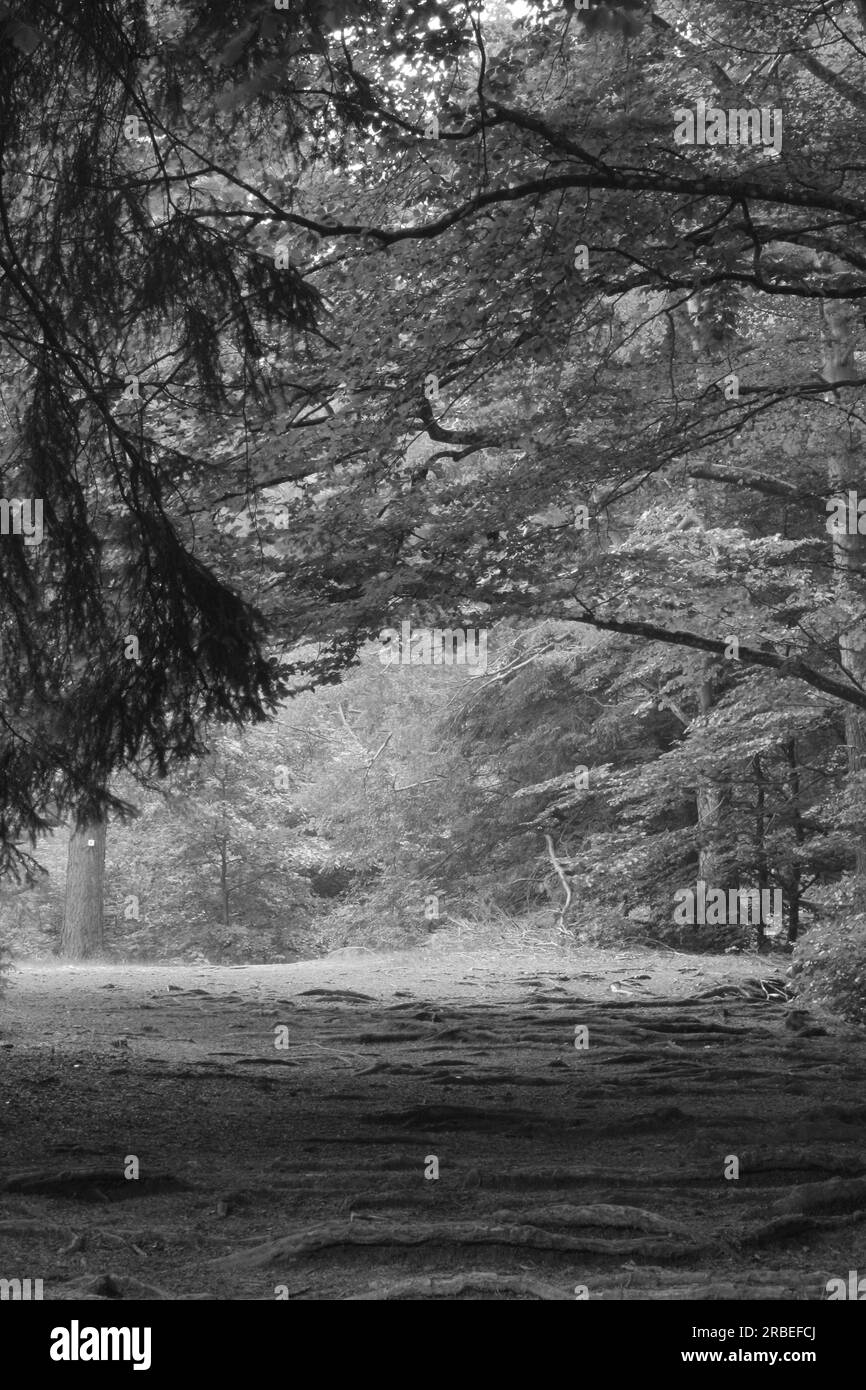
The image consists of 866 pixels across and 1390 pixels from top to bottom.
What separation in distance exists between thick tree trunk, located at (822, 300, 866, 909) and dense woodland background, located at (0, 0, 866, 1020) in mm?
49

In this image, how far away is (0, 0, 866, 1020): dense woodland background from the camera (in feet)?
20.0

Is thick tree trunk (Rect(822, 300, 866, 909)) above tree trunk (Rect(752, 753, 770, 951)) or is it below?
above

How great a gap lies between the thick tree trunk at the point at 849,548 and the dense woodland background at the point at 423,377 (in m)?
0.05

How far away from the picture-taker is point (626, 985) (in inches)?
591

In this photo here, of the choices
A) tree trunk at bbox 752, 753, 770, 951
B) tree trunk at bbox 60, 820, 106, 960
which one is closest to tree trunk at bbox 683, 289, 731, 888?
tree trunk at bbox 752, 753, 770, 951

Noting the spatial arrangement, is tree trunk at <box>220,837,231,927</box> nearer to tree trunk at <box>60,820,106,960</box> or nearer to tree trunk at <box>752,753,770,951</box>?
tree trunk at <box>60,820,106,960</box>

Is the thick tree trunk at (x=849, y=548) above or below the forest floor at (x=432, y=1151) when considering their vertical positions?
above

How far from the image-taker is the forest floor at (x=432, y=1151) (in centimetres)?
489

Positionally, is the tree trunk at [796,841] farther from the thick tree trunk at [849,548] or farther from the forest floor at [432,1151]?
the forest floor at [432,1151]

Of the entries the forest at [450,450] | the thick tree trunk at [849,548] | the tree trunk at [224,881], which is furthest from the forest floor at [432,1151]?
the tree trunk at [224,881]

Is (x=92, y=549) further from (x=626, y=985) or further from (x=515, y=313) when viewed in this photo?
(x=626, y=985)

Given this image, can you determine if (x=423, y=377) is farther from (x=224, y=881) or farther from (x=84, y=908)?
(x=224, y=881)
